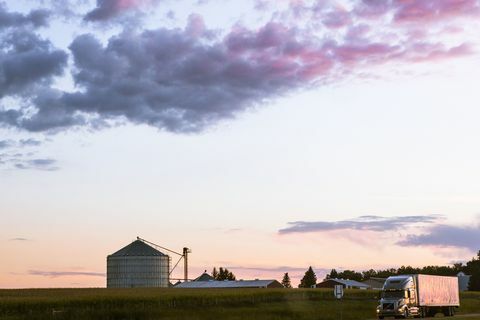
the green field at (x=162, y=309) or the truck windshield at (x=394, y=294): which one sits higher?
the truck windshield at (x=394, y=294)

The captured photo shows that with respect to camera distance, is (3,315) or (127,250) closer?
(3,315)

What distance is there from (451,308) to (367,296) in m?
39.2

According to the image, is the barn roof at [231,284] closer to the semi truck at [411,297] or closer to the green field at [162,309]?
the green field at [162,309]

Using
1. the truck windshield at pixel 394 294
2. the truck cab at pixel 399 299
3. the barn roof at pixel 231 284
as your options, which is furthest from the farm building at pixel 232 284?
the truck windshield at pixel 394 294

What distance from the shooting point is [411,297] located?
198 ft

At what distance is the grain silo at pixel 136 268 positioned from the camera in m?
131

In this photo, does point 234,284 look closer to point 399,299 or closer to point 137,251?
point 137,251

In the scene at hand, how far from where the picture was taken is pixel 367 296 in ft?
358

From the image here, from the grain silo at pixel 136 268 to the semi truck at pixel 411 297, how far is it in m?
73.5

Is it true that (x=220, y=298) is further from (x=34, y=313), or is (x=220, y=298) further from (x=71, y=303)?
(x=34, y=313)

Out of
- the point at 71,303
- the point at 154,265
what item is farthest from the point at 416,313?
the point at 154,265

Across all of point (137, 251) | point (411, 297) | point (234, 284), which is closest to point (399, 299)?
point (411, 297)

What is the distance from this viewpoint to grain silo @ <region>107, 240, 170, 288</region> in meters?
131

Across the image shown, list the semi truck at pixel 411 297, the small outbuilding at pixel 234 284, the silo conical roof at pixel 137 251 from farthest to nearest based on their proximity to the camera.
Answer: the small outbuilding at pixel 234 284, the silo conical roof at pixel 137 251, the semi truck at pixel 411 297
